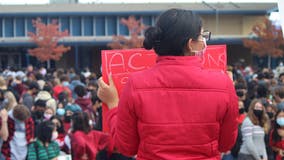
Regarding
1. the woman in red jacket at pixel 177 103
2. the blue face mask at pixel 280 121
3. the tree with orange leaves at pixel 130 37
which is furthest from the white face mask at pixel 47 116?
the tree with orange leaves at pixel 130 37

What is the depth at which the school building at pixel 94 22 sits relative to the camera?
1527 inches

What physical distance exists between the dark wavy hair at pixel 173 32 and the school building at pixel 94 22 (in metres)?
36.0

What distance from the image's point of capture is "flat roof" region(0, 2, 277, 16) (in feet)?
128

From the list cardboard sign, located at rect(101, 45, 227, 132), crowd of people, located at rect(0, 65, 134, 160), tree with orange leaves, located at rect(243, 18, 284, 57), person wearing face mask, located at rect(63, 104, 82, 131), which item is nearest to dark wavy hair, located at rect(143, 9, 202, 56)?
cardboard sign, located at rect(101, 45, 227, 132)

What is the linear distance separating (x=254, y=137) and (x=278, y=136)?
298 millimetres

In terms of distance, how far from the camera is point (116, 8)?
40.0m

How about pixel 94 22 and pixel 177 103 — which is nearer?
pixel 177 103

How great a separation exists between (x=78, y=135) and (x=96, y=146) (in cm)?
26

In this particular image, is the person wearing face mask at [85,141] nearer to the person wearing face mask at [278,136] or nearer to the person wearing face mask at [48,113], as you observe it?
the person wearing face mask at [48,113]

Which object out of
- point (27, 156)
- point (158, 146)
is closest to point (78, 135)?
point (27, 156)

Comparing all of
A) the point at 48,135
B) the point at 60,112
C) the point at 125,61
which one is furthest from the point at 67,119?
the point at 125,61

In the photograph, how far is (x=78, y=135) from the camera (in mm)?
5305

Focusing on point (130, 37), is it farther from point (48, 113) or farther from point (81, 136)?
point (81, 136)

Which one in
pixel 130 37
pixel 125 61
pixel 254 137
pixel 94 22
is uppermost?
pixel 94 22
